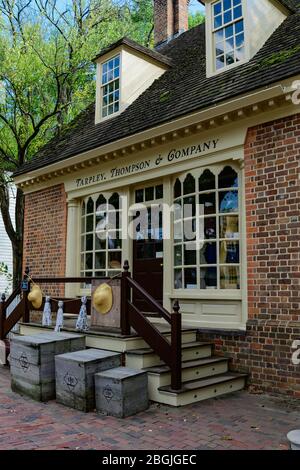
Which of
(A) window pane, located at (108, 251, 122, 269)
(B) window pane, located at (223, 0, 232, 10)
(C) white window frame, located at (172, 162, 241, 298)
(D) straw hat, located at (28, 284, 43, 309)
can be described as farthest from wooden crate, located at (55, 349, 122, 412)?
(B) window pane, located at (223, 0, 232, 10)

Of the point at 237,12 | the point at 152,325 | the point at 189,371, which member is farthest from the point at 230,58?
the point at 189,371

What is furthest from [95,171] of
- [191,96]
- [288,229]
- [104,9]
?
[104,9]

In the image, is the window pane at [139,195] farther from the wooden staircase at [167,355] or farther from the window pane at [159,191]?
the wooden staircase at [167,355]

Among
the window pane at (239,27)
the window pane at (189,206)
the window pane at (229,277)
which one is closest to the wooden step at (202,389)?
the window pane at (229,277)

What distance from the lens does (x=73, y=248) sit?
10.2m

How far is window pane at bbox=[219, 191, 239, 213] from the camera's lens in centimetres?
715

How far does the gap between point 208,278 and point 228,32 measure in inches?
183

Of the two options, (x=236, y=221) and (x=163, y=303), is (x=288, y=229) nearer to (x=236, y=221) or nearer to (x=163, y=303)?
(x=236, y=221)

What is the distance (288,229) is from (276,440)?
9.56 feet

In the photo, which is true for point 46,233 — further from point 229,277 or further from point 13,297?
point 229,277

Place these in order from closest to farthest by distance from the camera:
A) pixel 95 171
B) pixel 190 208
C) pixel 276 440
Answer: pixel 276 440, pixel 190 208, pixel 95 171

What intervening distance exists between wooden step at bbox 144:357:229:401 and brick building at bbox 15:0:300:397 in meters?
0.29
